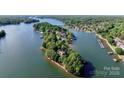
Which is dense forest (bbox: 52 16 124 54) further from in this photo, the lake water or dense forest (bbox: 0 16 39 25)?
dense forest (bbox: 0 16 39 25)

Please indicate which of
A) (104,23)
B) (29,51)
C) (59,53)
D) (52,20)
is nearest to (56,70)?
(59,53)

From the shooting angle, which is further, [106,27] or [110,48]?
[106,27]

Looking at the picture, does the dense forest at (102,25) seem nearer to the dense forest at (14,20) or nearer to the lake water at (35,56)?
the lake water at (35,56)

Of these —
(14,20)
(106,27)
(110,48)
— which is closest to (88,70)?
(110,48)

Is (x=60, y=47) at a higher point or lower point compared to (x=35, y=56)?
higher

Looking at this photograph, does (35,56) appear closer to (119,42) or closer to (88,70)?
(88,70)

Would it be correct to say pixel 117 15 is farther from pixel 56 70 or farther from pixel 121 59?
pixel 56 70

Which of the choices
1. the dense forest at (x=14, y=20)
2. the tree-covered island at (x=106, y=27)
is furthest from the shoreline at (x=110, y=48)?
the dense forest at (x=14, y=20)
